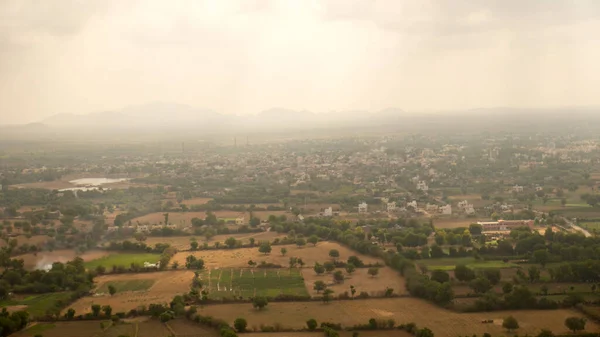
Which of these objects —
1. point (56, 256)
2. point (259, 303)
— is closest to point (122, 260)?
point (56, 256)

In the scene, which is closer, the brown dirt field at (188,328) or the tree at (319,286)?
the brown dirt field at (188,328)

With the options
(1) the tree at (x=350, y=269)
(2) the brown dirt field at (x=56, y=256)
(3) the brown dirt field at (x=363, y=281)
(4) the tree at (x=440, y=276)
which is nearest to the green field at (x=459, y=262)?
(4) the tree at (x=440, y=276)

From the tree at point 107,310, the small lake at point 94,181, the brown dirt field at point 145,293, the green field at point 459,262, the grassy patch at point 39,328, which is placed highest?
the small lake at point 94,181

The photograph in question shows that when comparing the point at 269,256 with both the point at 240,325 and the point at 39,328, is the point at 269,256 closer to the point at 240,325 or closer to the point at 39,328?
the point at 240,325

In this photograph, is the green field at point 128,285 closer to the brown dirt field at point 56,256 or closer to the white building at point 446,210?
the brown dirt field at point 56,256

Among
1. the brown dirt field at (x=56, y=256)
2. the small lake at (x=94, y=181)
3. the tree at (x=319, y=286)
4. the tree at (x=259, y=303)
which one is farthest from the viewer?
the small lake at (x=94, y=181)

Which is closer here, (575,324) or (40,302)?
(575,324)
